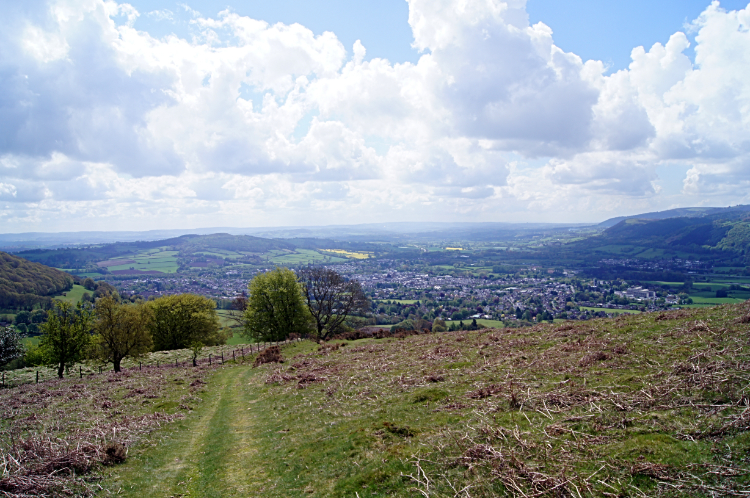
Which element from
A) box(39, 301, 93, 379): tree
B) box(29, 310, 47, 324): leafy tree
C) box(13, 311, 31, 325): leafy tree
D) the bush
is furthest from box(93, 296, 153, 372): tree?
box(13, 311, 31, 325): leafy tree

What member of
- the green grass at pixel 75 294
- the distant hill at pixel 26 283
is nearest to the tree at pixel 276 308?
the green grass at pixel 75 294

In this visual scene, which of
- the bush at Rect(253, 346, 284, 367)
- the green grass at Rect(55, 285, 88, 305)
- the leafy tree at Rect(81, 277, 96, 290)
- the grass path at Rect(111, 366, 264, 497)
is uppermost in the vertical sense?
the grass path at Rect(111, 366, 264, 497)

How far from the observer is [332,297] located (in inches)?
2130

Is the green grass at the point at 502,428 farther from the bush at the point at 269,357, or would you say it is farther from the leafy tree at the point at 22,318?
the leafy tree at the point at 22,318

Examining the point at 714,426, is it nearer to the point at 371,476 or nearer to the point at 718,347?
the point at 718,347

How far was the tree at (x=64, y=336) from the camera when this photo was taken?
122ft

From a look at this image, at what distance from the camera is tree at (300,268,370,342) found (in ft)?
175

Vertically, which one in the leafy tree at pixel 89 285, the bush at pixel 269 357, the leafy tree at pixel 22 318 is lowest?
the leafy tree at pixel 22 318

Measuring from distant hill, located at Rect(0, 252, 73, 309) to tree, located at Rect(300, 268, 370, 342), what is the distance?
5116 inches

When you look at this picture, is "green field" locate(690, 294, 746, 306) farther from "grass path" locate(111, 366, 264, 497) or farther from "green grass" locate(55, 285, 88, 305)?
"green grass" locate(55, 285, 88, 305)

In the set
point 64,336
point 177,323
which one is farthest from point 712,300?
point 64,336

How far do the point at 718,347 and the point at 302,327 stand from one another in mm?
46387

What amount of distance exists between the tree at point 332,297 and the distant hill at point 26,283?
129946mm

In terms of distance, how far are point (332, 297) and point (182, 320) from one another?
26879mm
